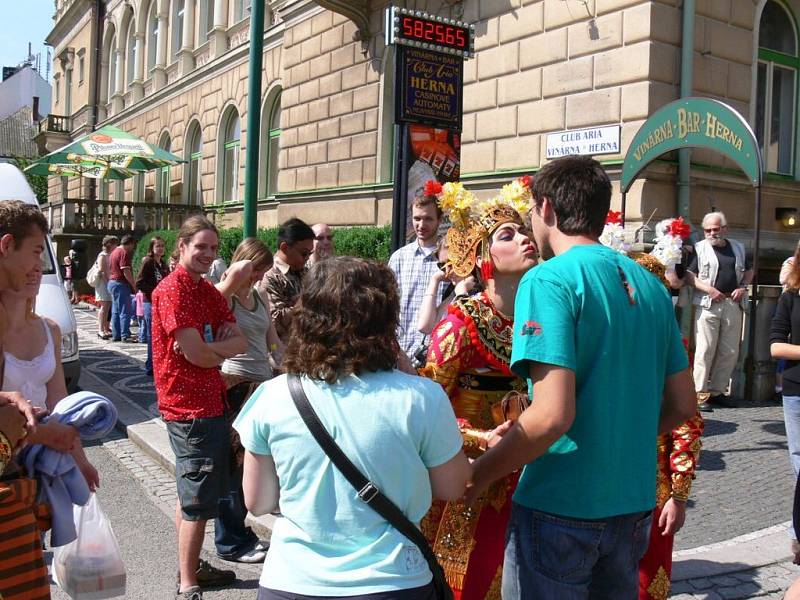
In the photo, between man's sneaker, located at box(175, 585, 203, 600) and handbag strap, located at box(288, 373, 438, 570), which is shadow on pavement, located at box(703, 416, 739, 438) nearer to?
man's sneaker, located at box(175, 585, 203, 600)

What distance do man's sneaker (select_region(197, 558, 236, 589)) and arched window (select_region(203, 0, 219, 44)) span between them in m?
24.4

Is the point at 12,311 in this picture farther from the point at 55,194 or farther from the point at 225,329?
the point at 55,194

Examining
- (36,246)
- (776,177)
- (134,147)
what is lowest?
(36,246)

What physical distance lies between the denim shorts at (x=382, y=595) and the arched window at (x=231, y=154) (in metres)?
22.2

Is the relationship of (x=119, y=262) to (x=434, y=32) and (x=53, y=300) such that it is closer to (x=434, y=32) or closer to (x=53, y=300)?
(x=53, y=300)

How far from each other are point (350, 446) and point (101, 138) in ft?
70.2

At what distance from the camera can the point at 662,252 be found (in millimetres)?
4852

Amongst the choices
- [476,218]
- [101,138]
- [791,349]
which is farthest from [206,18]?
[791,349]

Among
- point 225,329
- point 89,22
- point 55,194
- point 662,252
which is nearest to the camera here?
point 225,329

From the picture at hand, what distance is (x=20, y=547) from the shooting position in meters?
2.66

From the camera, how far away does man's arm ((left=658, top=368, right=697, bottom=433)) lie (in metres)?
2.55

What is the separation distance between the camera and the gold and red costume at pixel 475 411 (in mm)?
3043

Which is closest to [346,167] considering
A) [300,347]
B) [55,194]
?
[300,347]

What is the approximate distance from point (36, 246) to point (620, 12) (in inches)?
368
